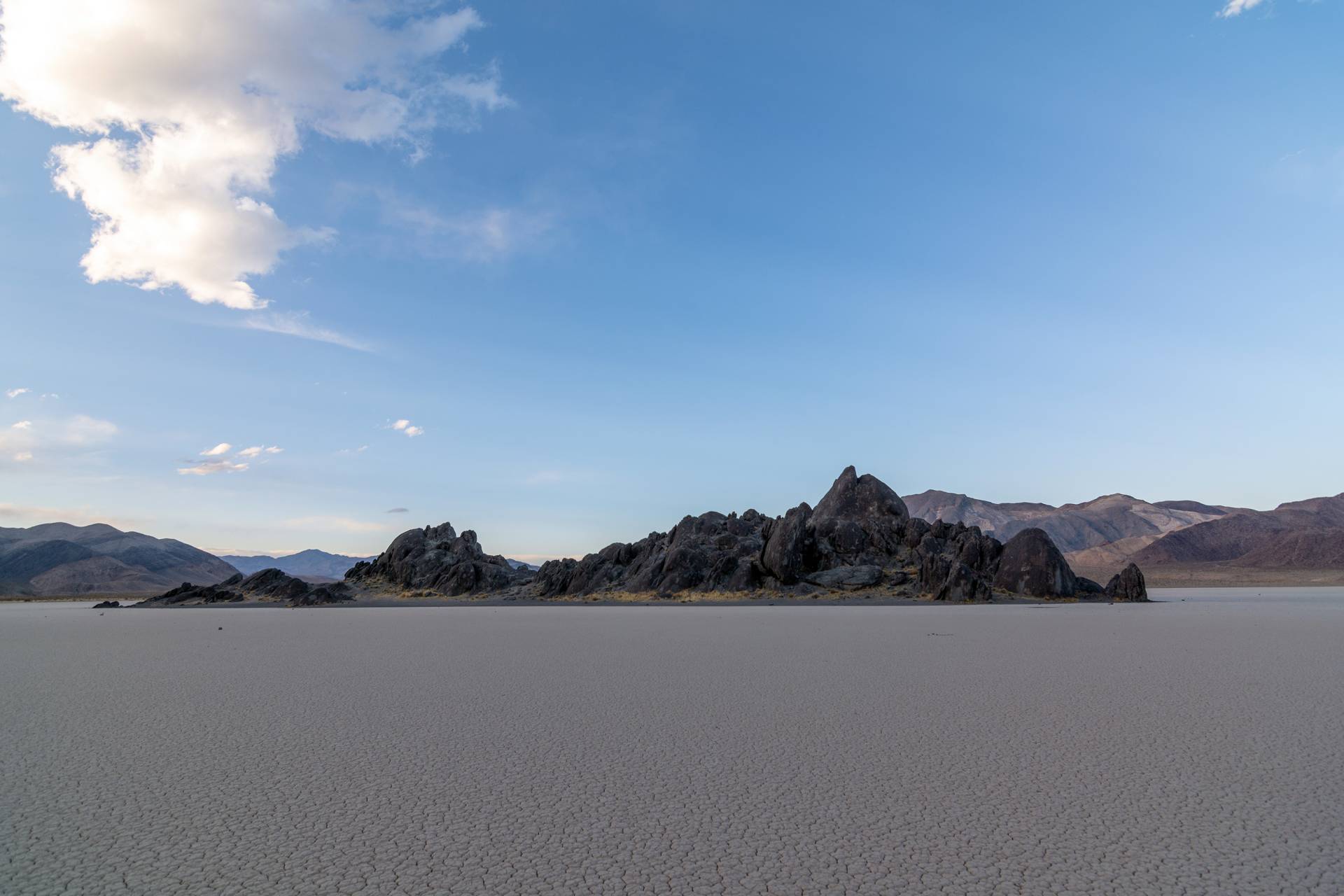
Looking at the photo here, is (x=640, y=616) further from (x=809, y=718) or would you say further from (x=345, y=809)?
(x=345, y=809)

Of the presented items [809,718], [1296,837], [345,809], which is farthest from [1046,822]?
[345,809]

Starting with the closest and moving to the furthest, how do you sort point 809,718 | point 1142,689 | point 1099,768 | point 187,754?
point 1099,768, point 187,754, point 809,718, point 1142,689

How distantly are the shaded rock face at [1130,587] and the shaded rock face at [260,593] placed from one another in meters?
56.4

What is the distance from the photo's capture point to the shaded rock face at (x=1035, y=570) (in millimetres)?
54094

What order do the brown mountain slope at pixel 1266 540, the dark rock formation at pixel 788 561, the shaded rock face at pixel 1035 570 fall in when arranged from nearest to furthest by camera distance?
the shaded rock face at pixel 1035 570 < the dark rock formation at pixel 788 561 < the brown mountain slope at pixel 1266 540

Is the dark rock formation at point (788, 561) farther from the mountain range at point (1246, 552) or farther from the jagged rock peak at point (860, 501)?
the mountain range at point (1246, 552)

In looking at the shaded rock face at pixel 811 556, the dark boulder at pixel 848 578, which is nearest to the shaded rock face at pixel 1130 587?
the shaded rock face at pixel 811 556

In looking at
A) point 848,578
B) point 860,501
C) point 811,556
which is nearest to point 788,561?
point 811,556

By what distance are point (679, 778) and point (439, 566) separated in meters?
69.8

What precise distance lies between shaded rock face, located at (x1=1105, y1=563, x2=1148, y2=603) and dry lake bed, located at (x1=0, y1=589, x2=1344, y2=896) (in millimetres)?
43444

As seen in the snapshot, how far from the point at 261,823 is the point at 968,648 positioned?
15.1 m

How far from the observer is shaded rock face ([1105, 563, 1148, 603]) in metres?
53.3

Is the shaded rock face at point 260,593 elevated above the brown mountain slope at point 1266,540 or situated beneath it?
situated beneath

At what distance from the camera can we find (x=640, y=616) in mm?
34531
